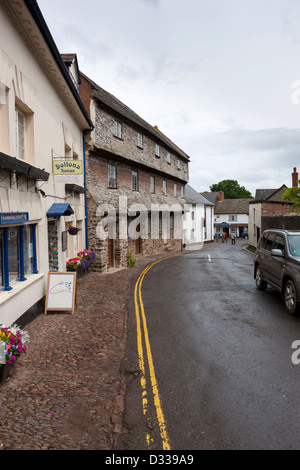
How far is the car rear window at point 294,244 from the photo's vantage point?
29.6 feet

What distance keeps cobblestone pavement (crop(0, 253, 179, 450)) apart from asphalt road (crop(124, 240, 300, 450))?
0.93 ft

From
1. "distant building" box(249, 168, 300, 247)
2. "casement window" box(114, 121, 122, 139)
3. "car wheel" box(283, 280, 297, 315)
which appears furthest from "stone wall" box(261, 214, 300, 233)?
"car wheel" box(283, 280, 297, 315)

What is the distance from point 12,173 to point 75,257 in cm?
813

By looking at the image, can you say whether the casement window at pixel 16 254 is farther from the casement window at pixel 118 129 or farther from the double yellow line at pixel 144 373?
the casement window at pixel 118 129

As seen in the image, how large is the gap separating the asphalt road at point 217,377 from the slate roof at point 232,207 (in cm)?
6367

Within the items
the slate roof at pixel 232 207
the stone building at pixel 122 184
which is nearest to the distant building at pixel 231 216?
the slate roof at pixel 232 207

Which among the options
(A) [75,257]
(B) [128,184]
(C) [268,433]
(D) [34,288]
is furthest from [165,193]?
(C) [268,433]

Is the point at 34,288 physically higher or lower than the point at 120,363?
higher

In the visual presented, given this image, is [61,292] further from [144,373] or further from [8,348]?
[144,373]

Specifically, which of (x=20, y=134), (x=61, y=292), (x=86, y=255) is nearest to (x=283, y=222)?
(x=86, y=255)

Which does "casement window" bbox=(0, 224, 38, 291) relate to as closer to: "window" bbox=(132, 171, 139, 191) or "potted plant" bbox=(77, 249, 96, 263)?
"potted plant" bbox=(77, 249, 96, 263)

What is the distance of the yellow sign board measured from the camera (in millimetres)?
10508
